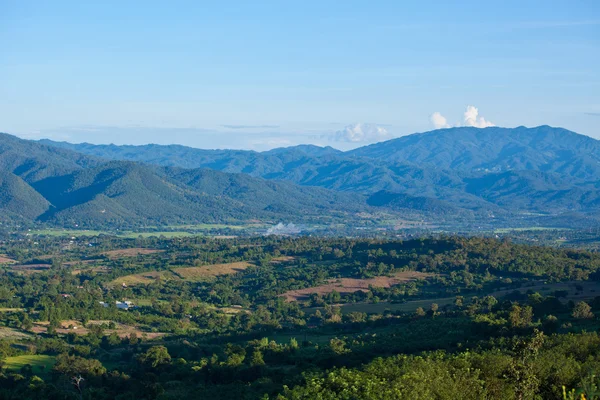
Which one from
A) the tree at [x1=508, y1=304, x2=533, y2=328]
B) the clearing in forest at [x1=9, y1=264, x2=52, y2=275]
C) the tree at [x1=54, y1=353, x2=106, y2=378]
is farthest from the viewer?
the clearing in forest at [x1=9, y1=264, x2=52, y2=275]

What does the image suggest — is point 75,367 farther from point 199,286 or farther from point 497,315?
point 199,286

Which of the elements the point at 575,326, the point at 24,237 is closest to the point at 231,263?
the point at 575,326

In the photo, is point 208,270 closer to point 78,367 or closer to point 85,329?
point 85,329

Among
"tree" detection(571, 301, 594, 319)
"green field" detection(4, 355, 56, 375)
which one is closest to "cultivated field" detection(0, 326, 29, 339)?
"green field" detection(4, 355, 56, 375)

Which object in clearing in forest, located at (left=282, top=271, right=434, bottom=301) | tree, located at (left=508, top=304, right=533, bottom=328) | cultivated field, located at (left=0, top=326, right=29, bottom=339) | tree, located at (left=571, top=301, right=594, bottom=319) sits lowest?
cultivated field, located at (left=0, top=326, right=29, bottom=339)

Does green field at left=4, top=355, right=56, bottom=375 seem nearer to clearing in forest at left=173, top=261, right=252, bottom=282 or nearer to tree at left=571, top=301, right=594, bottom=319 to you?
tree at left=571, top=301, right=594, bottom=319
